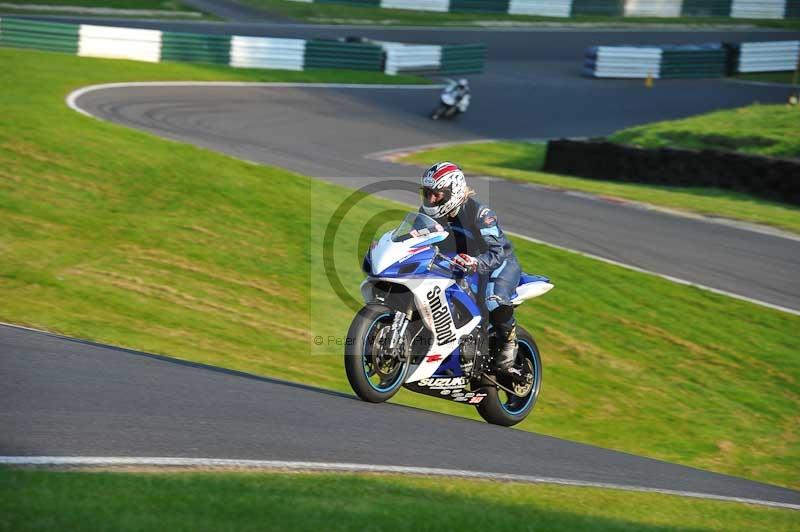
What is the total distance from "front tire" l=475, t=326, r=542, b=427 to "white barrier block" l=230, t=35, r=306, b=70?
24.9 m

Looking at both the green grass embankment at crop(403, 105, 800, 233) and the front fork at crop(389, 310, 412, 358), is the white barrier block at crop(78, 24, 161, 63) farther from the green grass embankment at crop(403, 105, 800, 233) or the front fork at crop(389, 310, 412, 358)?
the front fork at crop(389, 310, 412, 358)

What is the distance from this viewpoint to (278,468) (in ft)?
19.6

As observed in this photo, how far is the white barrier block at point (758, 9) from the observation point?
54031 millimetres

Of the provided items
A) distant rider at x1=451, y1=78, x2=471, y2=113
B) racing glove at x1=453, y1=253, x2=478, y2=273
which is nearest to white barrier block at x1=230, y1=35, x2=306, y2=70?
distant rider at x1=451, y1=78, x2=471, y2=113

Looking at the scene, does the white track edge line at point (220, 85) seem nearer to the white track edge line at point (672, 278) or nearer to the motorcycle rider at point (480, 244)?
the white track edge line at point (672, 278)

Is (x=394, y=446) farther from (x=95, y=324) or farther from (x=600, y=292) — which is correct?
(x=600, y=292)

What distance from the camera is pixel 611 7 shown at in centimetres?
5322

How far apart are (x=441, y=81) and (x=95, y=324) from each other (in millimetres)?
26505

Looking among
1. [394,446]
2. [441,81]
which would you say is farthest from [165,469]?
[441,81]

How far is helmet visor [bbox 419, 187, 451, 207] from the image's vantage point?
27.2ft

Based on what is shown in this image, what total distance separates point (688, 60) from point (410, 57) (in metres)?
12.6

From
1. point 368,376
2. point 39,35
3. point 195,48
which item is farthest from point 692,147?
point 39,35

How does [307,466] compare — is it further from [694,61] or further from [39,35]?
[694,61]

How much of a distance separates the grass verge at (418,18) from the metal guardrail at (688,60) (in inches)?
325
